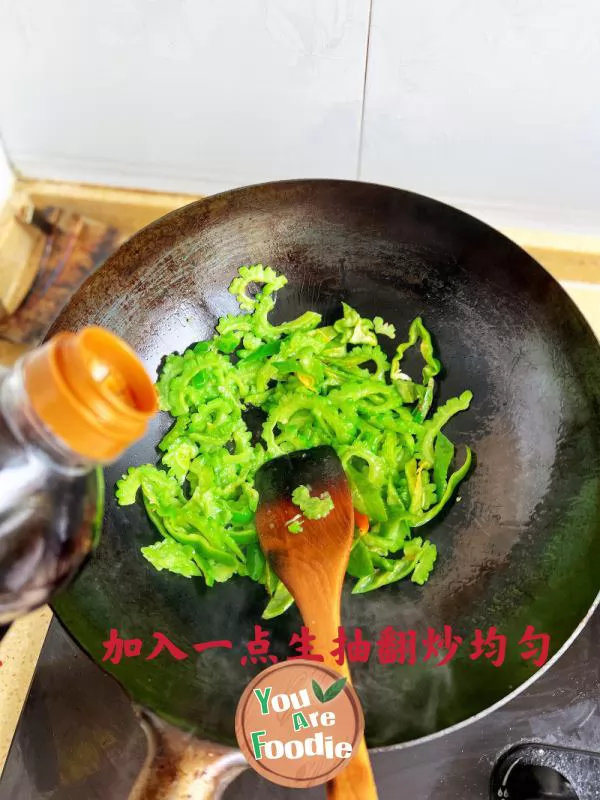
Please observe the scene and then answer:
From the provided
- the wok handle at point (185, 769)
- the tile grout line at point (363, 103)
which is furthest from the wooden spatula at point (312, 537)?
the tile grout line at point (363, 103)

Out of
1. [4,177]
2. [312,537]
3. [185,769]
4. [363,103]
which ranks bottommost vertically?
[185,769]

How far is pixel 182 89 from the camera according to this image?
1070 millimetres

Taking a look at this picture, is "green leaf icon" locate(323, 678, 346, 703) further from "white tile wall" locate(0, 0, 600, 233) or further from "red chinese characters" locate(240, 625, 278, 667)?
"white tile wall" locate(0, 0, 600, 233)

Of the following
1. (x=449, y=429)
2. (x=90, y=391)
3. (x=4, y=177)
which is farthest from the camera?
(x=4, y=177)

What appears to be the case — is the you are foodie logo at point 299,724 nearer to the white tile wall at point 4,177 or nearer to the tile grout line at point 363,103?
the tile grout line at point 363,103

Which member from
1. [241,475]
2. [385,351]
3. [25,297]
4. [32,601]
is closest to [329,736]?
[32,601]

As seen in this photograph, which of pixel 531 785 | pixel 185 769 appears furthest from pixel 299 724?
pixel 531 785

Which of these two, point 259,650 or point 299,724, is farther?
point 259,650

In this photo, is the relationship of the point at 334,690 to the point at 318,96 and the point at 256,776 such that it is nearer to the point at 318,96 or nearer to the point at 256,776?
the point at 256,776

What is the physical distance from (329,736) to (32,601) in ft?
0.90

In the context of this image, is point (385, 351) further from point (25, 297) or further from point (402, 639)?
point (25, 297)

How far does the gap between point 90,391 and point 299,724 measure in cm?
37

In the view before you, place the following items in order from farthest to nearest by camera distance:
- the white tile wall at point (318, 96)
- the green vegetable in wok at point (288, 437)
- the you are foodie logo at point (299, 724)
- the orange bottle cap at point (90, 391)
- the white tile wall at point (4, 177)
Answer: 1. the white tile wall at point (4, 177)
2. the white tile wall at point (318, 96)
3. the green vegetable in wok at point (288, 437)
4. the you are foodie logo at point (299, 724)
5. the orange bottle cap at point (90, 391)

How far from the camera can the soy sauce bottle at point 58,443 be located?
38cm
